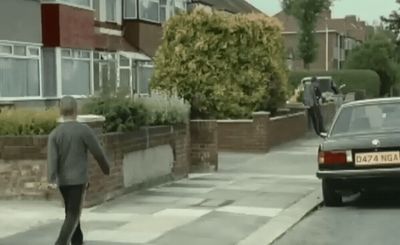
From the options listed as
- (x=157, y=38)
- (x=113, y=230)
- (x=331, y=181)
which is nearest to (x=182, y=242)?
(x=113, y=230)

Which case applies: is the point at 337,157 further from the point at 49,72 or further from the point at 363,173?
the point at 49,72

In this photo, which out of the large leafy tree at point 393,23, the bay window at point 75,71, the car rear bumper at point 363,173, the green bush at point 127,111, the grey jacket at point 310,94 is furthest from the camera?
the large leafy tree at point 393,23

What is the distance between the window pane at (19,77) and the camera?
2347cm

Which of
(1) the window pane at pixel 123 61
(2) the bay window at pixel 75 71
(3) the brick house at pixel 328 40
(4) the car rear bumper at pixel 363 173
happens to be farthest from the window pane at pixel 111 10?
(3) the brick house at pixel 328 40

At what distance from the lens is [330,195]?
12477 millimetres

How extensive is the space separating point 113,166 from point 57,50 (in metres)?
14.0

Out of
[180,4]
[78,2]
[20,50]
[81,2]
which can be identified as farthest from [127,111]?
[180,4]

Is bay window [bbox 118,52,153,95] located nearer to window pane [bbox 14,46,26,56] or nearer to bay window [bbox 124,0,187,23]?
bay window [bbox 124,0,187,23]

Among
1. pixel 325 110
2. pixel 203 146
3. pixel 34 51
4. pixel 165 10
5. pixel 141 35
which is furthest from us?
pixel 165 10

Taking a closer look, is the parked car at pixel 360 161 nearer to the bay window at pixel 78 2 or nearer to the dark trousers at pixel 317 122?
the dark trousers at pixel 317 122

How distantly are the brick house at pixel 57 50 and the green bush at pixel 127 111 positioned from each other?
3.53m

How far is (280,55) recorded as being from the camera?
2658 cm

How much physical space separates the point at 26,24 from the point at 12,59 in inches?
48.2

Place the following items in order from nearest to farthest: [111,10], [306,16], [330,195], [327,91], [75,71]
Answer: [330,195] → [75,71] → [111,10] → [327,91] → [306,16]
